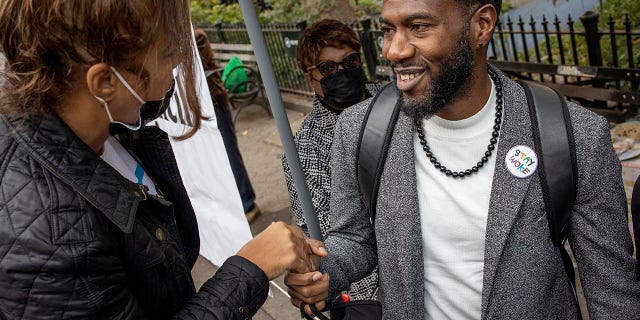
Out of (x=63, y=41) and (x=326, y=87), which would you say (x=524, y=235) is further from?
(x=326, y=87)

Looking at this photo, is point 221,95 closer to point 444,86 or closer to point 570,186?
point 444,86

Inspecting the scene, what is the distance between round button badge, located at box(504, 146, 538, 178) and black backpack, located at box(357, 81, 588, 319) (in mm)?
19

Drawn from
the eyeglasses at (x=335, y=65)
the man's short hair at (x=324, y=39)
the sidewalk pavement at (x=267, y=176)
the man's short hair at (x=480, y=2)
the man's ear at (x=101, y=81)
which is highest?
the man's ear at (x=101, y=81)

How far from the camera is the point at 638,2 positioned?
522 centimetres

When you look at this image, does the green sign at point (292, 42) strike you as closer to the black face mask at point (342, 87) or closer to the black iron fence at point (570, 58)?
the black iron fence at point (570, 58)

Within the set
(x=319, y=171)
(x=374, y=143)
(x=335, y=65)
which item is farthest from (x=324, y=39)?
(x=374, y=143)

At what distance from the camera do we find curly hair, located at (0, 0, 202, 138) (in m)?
1.19

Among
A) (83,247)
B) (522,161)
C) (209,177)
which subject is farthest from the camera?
(209,177)

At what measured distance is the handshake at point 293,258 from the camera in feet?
5.22

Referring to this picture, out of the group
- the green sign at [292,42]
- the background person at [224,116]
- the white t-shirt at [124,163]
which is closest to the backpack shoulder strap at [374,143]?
Result: the white t-shirt at [124,163]

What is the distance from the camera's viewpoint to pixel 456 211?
1.66 m

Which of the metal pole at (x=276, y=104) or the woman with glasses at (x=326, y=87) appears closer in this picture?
the metal pole at (x=276, y=104)

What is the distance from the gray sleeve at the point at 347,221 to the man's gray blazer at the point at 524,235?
1cm

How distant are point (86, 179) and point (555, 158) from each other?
3.87 feet
